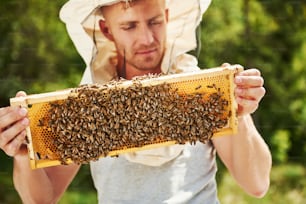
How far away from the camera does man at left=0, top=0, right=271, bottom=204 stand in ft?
5.25

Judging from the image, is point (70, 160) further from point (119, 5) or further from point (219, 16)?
point (219, 16)

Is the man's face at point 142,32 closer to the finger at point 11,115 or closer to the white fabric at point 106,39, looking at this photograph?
the white fabric at point 106,39

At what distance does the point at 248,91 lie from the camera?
145 centimetres

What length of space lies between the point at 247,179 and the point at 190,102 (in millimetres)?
265

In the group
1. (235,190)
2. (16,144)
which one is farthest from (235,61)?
(16,144)

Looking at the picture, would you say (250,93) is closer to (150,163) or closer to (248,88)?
(248,88)

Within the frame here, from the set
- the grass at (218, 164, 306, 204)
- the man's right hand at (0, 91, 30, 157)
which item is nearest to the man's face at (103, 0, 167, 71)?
the man's right hand at (0, 91, 30, 157)

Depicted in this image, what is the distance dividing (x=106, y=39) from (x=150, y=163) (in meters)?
0.32

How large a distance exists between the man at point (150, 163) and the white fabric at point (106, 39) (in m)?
0.01

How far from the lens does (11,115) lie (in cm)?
139

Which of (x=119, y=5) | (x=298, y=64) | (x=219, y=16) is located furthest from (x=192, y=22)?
(x=298, y=64)

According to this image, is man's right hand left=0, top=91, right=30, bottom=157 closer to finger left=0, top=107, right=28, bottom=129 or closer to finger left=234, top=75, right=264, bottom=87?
finger left=0, top=107, right=28, bottom=129

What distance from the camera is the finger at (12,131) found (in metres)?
1.39

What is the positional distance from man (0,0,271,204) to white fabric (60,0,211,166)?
0.04 ft
